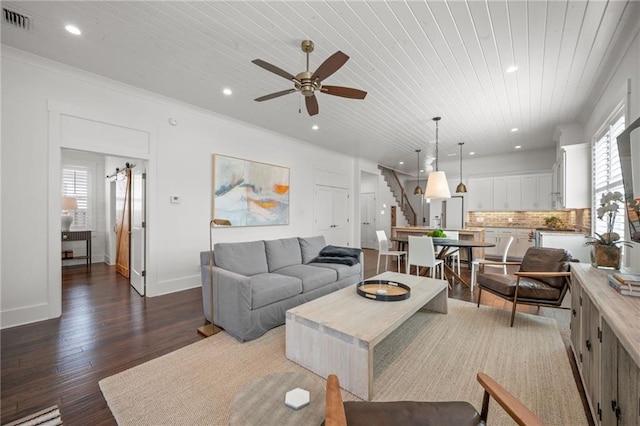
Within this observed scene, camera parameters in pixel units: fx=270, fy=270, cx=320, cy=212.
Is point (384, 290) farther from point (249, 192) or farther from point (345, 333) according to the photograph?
point (249, 192)

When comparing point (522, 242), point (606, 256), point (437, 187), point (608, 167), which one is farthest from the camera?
point (522, 242)

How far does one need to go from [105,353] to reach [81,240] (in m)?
4.94

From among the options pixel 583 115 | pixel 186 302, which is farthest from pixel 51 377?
pixel 583 115

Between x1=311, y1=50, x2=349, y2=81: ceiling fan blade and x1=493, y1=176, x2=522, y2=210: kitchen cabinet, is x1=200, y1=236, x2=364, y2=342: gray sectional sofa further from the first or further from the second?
x1=493, y1=176, x2=522, y2=210: kitchen cabinet

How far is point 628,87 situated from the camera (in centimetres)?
256

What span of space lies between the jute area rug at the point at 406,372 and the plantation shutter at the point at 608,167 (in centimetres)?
181

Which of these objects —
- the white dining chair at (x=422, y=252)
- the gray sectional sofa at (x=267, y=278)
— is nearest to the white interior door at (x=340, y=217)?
the gray sectional sofa at (x=267, y=278)

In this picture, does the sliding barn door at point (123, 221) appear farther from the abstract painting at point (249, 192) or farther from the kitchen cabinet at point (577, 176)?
the kitchen cabinet at point (577, 176)

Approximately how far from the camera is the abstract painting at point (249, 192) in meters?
4.68

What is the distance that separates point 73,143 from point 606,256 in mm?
5539

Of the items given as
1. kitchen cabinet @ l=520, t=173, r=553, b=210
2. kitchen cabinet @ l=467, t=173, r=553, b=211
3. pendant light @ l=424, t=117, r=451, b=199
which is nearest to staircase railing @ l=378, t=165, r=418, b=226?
kitchen cabinet @ l=467, t=173, r=553, b=211

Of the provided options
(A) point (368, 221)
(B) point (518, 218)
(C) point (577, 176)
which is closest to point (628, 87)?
(C) point (577, 176)

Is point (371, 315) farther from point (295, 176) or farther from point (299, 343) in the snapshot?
point (295, 176)

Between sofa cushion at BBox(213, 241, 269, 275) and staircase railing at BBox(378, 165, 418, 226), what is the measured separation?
712cm
